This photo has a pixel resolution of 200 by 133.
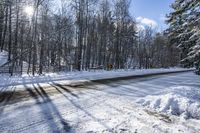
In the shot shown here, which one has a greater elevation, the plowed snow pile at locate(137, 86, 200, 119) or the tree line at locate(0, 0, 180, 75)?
the tree line at locate(0, 0, 180, 75)

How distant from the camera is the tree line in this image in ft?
91.5

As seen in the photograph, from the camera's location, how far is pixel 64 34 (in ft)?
135

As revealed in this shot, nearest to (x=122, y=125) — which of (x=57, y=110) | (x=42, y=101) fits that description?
(x=57, y=110)

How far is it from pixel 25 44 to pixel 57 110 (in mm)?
37174

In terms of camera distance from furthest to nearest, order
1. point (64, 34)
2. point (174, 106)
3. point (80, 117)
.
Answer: point (64, 34), point (174, 106), point (80, 117)

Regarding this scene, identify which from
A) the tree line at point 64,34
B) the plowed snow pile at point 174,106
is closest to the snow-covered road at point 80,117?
the plowed snow pile at point 174,106

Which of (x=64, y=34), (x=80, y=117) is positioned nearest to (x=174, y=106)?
(x=80, y=117)

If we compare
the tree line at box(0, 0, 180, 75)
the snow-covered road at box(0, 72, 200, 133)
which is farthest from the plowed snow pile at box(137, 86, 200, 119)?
the tree line at box(0, 0, 180, 75)

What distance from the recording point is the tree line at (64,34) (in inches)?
1098

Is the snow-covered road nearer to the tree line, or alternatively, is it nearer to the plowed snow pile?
the plowed snow pile

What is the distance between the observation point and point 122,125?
6020 mm

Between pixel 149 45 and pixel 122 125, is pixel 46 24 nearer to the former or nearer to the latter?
pixel 122 125

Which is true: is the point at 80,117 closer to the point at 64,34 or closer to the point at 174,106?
the point at 174,106

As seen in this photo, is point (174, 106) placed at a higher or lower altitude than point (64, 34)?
lower
